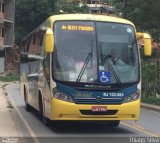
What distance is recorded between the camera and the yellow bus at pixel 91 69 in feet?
47.6

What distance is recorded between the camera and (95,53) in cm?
1498

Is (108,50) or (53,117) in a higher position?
(108,50)

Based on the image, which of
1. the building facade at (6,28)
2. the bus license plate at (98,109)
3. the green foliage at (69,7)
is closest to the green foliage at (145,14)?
the bus license plate at (98,109)

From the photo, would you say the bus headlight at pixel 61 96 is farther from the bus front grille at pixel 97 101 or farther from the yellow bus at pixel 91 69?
the bus front grille at pixel 97 101

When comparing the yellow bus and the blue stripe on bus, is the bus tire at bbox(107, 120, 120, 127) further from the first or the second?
→ the blue stripe on bus

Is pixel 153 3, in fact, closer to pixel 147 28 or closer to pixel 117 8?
pixel 147 28

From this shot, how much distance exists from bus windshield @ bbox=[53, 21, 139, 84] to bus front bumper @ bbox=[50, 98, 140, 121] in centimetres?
64

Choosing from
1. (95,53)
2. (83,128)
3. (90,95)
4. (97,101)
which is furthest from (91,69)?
(83,128)

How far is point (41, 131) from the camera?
600 inches

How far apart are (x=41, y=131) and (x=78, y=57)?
228 cm

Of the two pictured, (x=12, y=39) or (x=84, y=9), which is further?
(x=84, y=9)

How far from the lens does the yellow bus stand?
14.5 m

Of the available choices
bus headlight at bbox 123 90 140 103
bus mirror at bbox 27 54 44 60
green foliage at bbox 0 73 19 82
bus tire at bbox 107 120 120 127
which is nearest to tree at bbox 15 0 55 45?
green foliage at bbox 0 73 19 82

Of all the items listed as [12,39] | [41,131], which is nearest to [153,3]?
[41,131]
